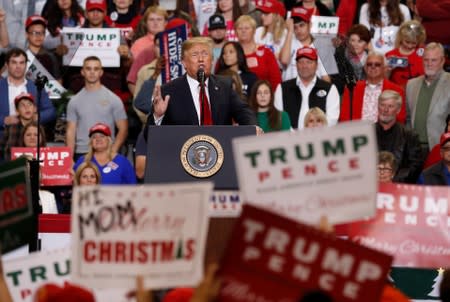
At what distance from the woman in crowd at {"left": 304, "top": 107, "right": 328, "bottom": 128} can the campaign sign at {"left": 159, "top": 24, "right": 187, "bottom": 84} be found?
135 cm

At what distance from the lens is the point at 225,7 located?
17000 millimetres

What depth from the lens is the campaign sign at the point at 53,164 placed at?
557 inches

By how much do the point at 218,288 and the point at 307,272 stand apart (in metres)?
0.39

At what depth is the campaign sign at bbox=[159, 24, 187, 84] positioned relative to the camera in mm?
14766

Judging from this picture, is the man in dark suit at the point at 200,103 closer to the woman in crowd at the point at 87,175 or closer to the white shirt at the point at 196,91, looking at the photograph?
the white shirt at the point at 196,91

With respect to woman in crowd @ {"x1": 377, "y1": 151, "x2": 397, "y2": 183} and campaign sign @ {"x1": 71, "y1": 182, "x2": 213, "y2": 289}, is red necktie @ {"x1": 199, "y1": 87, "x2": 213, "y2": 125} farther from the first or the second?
campaign sign @ {"x1": 71, "y1": 182, "x2": 213, "y2": 289}

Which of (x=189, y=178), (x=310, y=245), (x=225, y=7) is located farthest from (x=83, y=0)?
(x=310, y=245)

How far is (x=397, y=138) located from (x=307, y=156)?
798cm

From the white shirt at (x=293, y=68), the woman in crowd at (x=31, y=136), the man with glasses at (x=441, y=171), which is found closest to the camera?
the man with glasses at (x=441, y=171)

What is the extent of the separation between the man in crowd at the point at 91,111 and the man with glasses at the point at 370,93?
2336 millimetres

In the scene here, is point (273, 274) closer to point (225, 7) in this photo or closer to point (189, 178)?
point (189, 178)

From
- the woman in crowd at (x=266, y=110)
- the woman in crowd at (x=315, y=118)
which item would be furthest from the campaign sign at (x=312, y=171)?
the woman in crowd at (x=266, y=110)

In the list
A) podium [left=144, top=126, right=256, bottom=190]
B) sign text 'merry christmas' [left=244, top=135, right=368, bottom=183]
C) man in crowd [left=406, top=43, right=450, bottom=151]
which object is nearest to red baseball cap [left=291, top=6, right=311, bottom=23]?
man in crowd [left=406, top=43, right=450, bottom=151]

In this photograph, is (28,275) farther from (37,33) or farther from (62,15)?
(62,15)
